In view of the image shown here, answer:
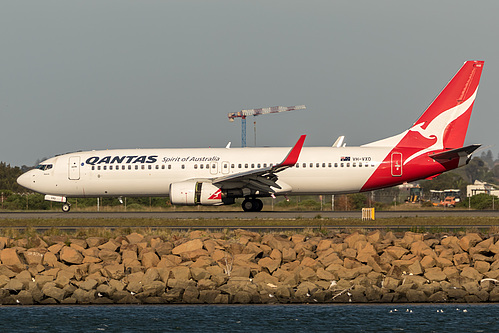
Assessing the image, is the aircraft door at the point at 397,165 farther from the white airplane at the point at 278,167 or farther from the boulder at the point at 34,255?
the boulder at the point at 34,255

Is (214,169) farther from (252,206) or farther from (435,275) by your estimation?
(435,275)

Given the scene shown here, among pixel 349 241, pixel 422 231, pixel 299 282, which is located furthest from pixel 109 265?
pixel 422 231

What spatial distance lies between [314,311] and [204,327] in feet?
9.96

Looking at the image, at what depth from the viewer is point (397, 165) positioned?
38906mm

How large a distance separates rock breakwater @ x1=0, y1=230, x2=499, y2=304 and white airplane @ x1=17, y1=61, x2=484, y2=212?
14261 millimetres

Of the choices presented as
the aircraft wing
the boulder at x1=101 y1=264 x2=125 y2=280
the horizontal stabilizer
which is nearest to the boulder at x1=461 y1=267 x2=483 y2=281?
the boulder at x1=101 y1=264 x2=125 y2=280

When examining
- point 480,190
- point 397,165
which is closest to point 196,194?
point 397,165

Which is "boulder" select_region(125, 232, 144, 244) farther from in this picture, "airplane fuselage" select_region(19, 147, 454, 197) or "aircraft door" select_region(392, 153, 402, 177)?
"aircraft door" select_region(392, 153, 402, 177)

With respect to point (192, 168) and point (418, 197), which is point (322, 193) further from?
point (418, 197)

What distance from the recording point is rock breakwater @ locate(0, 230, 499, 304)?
1912cm

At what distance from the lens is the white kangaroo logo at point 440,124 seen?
39.6m

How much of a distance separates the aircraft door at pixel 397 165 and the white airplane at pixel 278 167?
0.16 ft

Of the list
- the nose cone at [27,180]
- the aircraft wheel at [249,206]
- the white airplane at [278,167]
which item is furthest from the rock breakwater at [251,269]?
the nose cone at [27,180]

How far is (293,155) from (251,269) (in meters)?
Answer: 17.1
